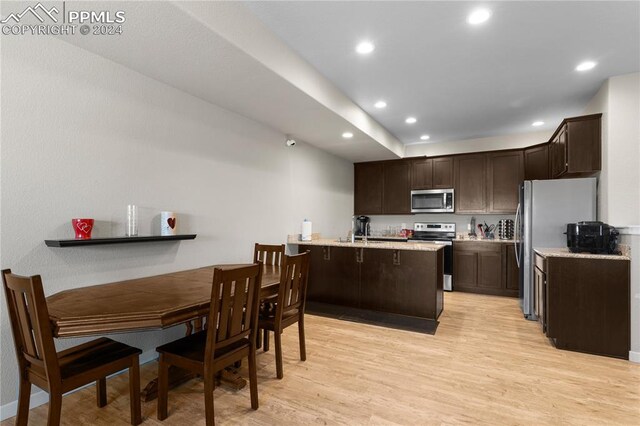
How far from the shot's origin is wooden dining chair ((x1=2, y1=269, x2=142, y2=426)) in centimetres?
151

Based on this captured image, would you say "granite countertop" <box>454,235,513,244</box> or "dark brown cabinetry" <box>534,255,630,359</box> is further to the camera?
"granite countertop" <box>454,235,513,244</box>

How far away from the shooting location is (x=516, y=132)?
5.58m

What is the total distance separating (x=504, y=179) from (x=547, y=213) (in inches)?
68.1

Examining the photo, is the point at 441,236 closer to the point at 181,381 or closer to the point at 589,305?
the point at 589,305

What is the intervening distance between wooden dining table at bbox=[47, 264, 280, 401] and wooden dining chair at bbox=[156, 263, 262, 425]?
0.15 meters

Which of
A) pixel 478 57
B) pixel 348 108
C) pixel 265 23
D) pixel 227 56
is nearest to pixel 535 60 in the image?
pixel 478 57

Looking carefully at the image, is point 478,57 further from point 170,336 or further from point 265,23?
point 170,336

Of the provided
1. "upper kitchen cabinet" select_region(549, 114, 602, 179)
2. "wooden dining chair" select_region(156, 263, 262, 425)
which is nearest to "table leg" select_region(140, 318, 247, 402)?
"wooden dining chair" select_region(156, 263, 262, 425)

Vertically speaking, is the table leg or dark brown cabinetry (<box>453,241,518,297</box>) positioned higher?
dark brown cabinetry (<box>453,241,518,297</box>)

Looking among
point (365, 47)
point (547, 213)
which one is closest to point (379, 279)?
point (547, 213)

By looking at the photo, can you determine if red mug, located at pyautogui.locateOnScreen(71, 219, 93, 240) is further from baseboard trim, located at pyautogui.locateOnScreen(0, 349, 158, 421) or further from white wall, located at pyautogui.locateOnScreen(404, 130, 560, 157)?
white wall, located at pyautogui.locateOnScreen(404, 130, 560, 157)

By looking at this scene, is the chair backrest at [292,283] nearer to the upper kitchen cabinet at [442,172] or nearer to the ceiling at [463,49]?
the ceiling at [463,49]

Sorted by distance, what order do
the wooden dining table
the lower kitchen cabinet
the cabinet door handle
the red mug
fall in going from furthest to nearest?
the cabinet door handle → the lower kitchen cabinet → the red mug → the wooden dining table

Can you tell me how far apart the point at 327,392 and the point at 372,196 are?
475 cm
